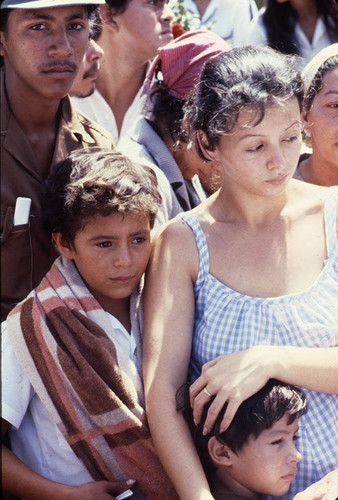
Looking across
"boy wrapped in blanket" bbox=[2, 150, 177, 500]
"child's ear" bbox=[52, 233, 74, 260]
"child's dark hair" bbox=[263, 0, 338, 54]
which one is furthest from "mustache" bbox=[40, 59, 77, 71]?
"child's dark hair" bbox=[263, 0, 338, 54]

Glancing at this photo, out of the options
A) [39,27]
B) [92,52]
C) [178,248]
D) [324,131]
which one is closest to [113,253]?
[178,248]

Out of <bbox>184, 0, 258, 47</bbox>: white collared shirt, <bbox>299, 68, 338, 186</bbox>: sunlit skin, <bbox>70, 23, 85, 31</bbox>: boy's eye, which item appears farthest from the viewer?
<bbox>184, 0, 258, 47</bbox>: white collared shirt

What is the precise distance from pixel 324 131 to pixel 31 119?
128cm

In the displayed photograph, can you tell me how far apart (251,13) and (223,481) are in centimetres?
373

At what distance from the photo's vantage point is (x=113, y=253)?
8.87 feet

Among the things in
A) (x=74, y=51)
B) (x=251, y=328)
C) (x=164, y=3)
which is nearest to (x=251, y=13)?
(x=164, y=3)

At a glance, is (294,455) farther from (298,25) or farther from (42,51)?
(298,25)

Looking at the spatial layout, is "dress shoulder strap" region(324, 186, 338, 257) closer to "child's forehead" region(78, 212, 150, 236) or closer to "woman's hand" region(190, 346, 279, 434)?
"woman's hand" region(190, 346, 279, 434)

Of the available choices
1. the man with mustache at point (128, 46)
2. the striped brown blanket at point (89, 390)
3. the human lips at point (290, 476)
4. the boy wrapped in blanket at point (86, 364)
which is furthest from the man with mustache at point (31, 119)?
the man with mustache at point (128, 46)

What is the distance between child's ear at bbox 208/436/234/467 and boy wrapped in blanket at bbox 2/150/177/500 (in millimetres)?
197

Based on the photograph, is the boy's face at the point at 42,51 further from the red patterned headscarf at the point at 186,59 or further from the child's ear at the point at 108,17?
the child's ear at the point at 108,17

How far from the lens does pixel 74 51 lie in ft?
10.6

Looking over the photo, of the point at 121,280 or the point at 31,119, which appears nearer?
the point at 121,280

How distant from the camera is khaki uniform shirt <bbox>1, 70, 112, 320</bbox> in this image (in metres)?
3.04
